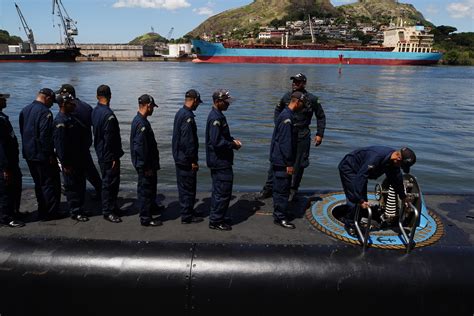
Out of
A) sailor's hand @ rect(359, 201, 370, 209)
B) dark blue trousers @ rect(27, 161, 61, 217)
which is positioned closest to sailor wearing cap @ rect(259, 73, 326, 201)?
sailor's hand @ rect(359, 201, 370, 209)

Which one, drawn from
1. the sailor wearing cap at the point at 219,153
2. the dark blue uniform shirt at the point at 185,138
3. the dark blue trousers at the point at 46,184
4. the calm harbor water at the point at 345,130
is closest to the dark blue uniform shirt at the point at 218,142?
the sailor wearing cap at the point at 219,153

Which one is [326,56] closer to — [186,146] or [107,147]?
[186,146]

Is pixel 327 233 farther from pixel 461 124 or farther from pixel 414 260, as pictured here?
pixel 461 124

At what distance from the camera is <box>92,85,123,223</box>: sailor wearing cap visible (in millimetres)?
4879

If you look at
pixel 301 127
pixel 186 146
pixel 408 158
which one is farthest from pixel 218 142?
pixel 408 158

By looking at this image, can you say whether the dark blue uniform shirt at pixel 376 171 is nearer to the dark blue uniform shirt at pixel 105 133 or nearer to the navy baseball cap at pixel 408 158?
the navy baseball cap at pixel 408 158

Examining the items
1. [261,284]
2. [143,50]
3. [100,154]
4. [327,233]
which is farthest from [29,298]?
[143,50]

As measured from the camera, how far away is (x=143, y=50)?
146 m

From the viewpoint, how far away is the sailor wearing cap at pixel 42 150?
4781 millimetres

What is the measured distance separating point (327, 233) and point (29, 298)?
3.38 meters

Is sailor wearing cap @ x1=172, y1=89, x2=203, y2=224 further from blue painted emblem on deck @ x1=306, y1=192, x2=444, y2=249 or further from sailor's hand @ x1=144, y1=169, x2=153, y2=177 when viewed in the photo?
blue painted emblem on deck @ x1=306, y1=192, x2=444, y2=249

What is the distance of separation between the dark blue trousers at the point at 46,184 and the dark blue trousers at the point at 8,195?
22cm

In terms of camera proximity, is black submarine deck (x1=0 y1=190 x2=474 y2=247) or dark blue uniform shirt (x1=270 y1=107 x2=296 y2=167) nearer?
black submarine deck (x1=0 y1=190 x2=474 y2=247)

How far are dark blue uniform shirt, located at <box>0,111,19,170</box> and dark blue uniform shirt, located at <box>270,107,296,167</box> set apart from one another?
11.2 ft
